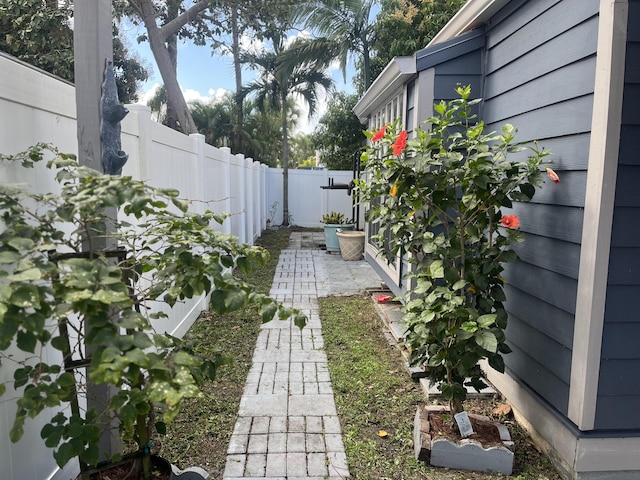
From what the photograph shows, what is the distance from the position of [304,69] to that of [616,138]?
11519 millimetres

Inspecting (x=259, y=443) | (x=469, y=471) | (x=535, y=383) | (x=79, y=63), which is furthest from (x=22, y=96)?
(x=535, y=383)

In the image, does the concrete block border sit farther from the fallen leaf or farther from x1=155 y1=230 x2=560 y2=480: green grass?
the fallen leaf

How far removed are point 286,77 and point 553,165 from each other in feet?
35.0

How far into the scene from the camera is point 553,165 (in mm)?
2504

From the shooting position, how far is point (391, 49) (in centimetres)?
1133

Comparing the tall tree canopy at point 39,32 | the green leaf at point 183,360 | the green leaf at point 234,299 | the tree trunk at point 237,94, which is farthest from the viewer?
the tree trunk at point 237,94

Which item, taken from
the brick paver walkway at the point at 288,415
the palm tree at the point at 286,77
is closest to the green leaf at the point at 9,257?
the brick paver walkway at the point at 288,415

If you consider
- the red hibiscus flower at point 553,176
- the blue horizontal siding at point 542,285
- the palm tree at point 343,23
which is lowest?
the blue horizontal siding at point 542,285

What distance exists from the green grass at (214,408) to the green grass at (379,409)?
68 cm

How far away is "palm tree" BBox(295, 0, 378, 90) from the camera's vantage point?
10.7 metres

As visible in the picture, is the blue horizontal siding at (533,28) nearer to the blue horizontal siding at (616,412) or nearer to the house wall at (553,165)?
the house wall at (553,165)

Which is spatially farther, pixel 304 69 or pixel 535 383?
pixel 304 69

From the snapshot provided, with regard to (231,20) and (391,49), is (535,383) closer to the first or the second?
(391,49)

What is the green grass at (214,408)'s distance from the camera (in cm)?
245
